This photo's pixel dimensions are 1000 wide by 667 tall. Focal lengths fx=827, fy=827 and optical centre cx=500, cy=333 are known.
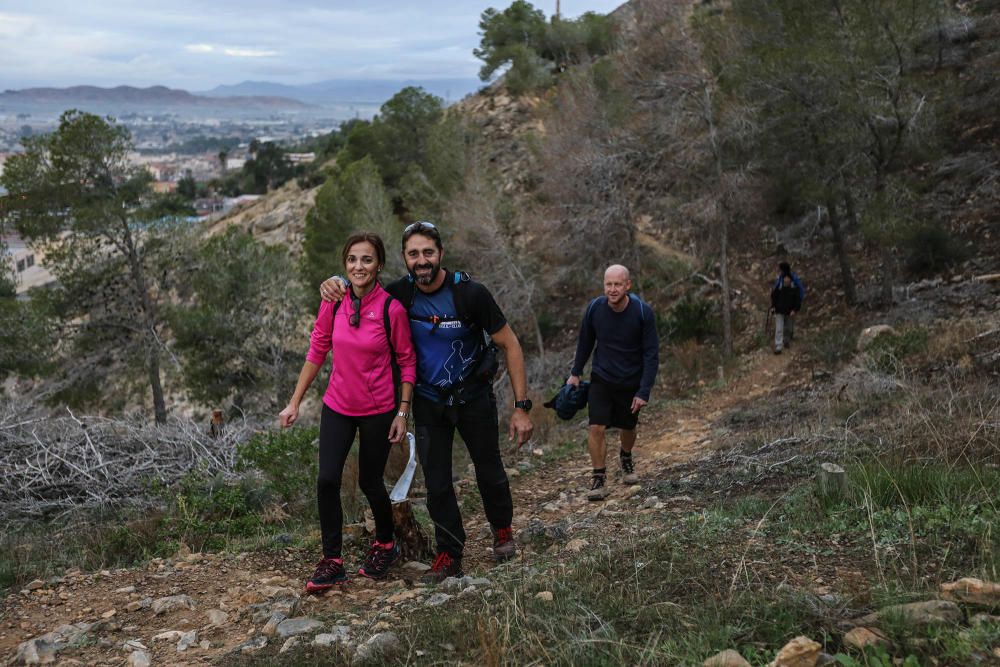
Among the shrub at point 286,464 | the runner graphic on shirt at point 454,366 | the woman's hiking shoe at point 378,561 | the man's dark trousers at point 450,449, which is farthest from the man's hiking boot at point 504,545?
the shrub at point 286,464

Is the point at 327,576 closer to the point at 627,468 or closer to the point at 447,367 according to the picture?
the point at 447,367

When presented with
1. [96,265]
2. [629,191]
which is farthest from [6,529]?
[629,191]

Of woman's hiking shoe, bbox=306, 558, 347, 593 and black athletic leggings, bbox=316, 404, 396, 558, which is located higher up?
black athletic leggings, bbox=316, 404, 396, 558

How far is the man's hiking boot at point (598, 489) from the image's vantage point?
5770 millimetres

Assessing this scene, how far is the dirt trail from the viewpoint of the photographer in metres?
3.52

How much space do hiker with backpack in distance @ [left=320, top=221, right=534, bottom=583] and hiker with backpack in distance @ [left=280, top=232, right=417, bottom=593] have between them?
10 cm

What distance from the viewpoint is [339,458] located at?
4.07 meters

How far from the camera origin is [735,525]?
13.1 ft

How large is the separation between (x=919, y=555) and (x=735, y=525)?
35.3 inches

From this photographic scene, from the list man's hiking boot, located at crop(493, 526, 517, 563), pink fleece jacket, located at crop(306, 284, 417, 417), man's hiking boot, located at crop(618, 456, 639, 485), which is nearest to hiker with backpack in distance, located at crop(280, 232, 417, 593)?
pink fleece jacket, located at crop(306, 284, 417, 417)

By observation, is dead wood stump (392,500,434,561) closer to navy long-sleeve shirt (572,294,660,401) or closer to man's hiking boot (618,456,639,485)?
navy long-sleeve shirt (572,294,660,401)

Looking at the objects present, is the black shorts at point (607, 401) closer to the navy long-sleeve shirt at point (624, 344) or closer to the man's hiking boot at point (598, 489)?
the navy long-sleeve shirt at point (624, 344)

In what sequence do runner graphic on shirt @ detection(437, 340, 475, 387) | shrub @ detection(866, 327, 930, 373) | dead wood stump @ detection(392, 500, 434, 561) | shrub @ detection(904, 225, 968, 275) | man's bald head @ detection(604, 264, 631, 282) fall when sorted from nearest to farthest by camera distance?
runner graphic on shirt @ detection(437, 340, 475, 387) → dead wood stump @ detection(392, 500, 434, 561) → man's bald head @ detection(604, 264, 631, 282) → shrub @ detection(866, 327, 930, 373) → shrub @ detection(904, 225, 968, 275)

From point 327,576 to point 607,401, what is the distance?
7.90 feet
